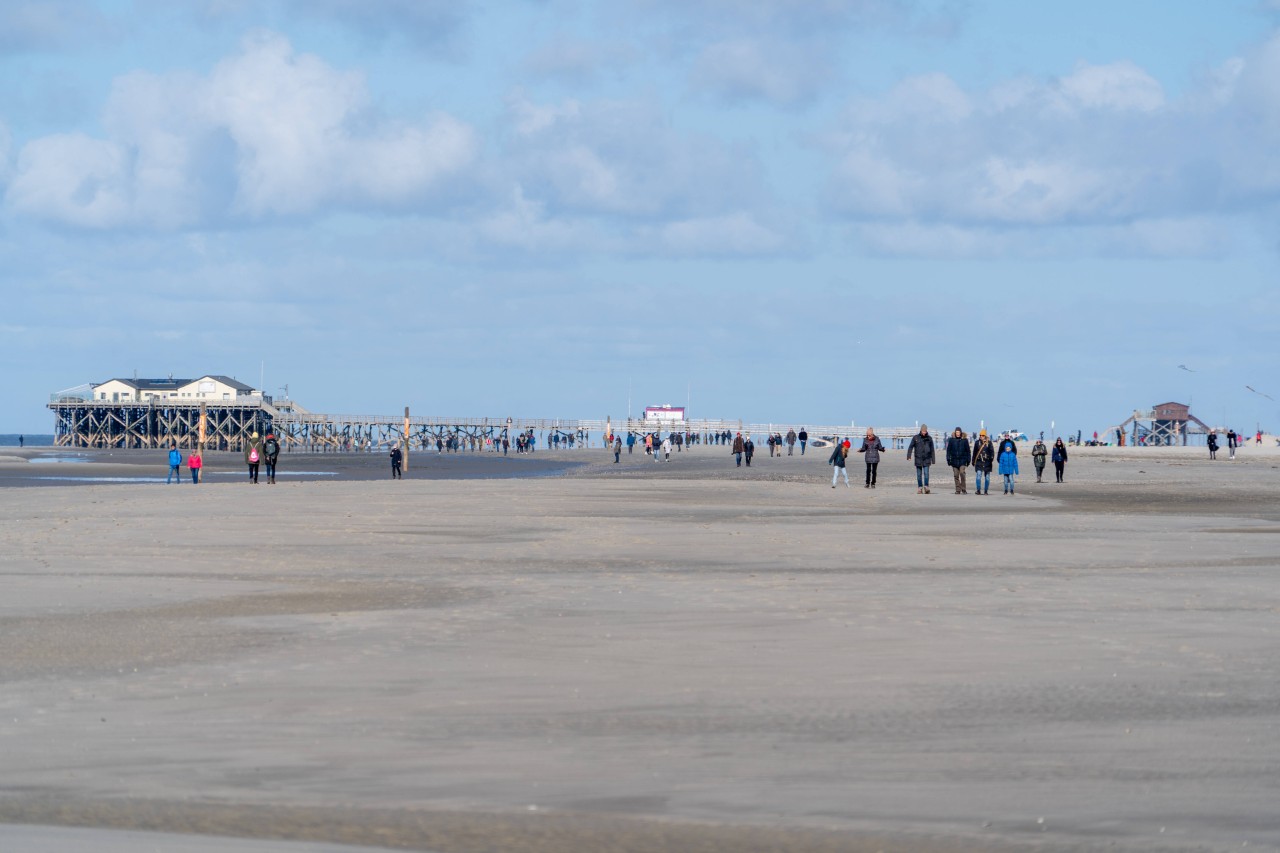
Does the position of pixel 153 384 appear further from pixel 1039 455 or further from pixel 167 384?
pixel 1039 455

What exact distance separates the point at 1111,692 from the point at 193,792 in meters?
5.04

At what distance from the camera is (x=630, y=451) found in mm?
94188

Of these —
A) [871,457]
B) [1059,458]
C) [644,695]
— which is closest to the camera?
[644,695]

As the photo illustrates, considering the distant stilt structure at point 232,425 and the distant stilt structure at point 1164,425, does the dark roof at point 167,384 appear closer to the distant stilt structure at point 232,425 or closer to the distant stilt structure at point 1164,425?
the distant stilt structure at point 232,425

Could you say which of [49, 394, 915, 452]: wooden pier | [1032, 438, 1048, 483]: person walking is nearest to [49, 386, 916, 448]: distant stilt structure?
[49, 394, 915, 452]: wooden pier

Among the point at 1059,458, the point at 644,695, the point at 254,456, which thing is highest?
the point at 254,456

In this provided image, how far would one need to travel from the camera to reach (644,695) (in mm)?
8586

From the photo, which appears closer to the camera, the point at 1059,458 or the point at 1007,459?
the point at 1007,459

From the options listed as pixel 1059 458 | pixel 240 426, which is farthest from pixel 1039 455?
pixel 240 426

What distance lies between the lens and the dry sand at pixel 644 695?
6094mm

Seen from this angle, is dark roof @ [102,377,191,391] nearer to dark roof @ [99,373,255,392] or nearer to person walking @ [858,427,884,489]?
dark roof @ [99,373,255,392]

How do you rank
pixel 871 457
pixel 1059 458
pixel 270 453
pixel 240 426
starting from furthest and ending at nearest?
pixel 240 426
pixel 1059 458
pixel 270 453
pixel 871 457

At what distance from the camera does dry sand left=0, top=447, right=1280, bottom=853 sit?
6.09m

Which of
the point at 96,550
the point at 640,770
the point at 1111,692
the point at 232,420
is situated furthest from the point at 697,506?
the point at 232,420
